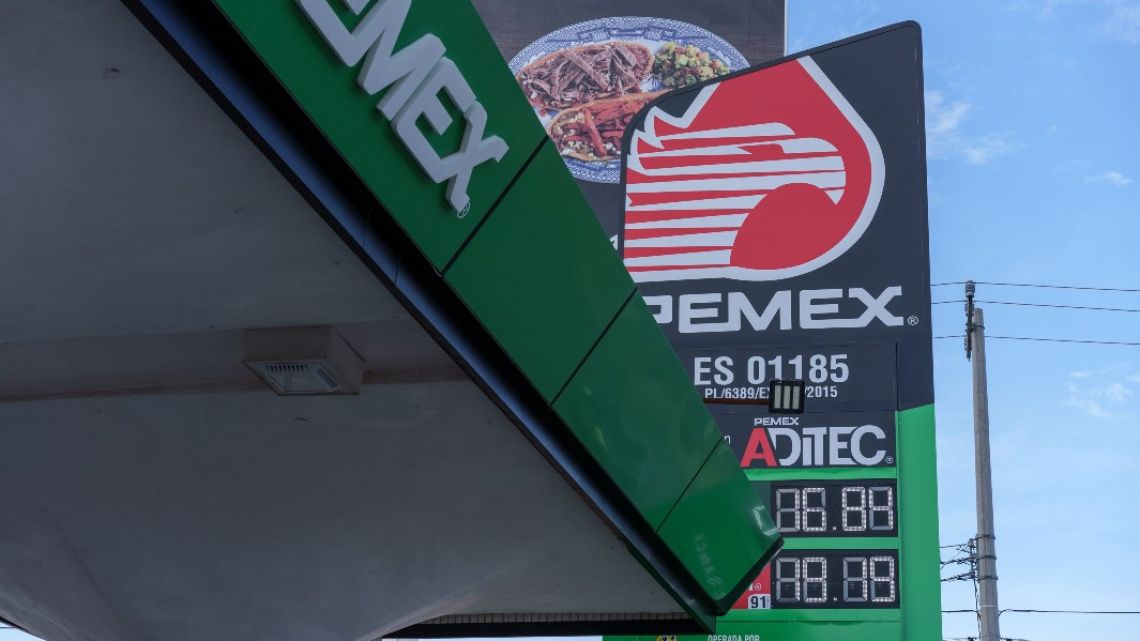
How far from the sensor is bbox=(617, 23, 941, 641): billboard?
13898 mm

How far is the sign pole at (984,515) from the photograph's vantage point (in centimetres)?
2039

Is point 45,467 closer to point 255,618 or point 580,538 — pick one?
point 255,618

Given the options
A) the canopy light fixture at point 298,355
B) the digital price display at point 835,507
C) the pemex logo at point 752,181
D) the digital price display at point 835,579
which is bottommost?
the canopy light fixture at point 298,355

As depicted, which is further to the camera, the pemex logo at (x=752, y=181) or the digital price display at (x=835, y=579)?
the pemex logo at (x=752, y=181)

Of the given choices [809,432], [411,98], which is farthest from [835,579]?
[411,98]

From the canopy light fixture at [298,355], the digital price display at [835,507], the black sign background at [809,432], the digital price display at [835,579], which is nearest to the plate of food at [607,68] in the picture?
the black sign background at [809,432]

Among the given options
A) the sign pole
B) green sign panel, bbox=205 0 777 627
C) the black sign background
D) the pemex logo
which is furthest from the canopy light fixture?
the sign pole

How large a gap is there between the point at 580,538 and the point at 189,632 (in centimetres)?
266

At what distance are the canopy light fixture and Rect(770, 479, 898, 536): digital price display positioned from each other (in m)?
8.32

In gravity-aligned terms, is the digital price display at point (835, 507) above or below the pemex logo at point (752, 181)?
below

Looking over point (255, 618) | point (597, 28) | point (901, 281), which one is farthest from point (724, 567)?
point (597, 28)

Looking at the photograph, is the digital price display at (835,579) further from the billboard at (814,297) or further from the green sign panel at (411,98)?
the green sign panel at (411,98)

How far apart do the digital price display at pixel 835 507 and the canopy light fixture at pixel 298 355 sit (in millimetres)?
8320

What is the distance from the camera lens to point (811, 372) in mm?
14539
